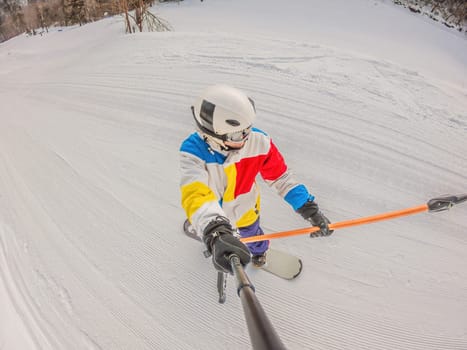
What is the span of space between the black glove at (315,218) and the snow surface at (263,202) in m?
0.51

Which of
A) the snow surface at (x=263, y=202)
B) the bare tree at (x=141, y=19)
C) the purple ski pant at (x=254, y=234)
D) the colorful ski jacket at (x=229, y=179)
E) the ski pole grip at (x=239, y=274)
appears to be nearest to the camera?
the ski pole grip at (x=239, y=274)

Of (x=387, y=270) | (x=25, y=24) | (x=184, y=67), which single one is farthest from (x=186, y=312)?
(x=25, y=24)

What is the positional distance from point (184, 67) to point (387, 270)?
3.95m

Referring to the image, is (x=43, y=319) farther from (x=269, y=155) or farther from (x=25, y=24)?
(x=25, y=24)

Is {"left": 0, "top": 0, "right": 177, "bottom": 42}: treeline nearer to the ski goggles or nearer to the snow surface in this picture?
the snow surface

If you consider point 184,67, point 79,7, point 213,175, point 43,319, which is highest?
point 79,7

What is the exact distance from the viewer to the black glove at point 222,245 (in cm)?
107

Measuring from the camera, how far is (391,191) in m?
2.61

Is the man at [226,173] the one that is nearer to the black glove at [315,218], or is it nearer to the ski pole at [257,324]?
the black glove at [315,218]

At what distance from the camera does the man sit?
3.93 feet

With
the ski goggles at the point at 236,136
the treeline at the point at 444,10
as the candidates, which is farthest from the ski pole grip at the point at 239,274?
the treeline at the point at 444,10

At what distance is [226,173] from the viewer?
4.92 ft

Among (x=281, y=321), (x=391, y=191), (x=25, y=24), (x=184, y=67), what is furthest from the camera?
(x=25, y=24)

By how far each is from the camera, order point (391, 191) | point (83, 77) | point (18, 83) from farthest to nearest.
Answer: point (18, 83)
point (83, 77)
point (391, 191)
